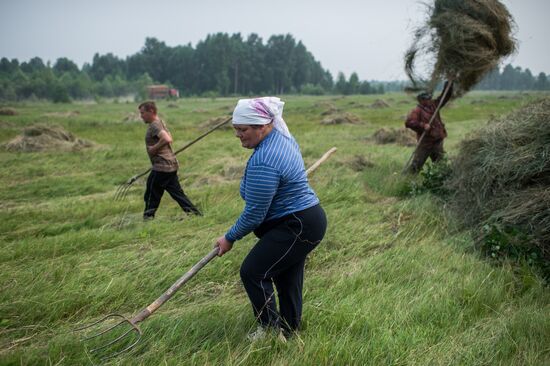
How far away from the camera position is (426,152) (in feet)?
23.8

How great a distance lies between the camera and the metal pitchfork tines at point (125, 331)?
2.67 m

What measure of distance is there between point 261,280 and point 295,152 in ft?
2.65

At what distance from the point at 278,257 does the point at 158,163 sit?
134 inches

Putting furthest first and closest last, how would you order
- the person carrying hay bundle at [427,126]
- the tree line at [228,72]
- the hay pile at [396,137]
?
1. the tree line at [228,72]
2. the hay pile at [396,137]
3. the person carrying hay bundle at [427,126]

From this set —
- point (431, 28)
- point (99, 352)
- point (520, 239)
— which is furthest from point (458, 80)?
point (99, 352)

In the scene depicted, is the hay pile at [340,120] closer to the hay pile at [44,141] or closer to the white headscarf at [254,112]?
the hay pile at [44,141]

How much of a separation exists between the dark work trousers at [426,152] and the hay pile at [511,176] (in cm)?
143

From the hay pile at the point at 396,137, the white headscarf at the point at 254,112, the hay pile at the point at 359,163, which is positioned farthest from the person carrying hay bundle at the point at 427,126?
the white headscarf at the point at 254,112

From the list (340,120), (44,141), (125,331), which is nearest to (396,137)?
(340,120)

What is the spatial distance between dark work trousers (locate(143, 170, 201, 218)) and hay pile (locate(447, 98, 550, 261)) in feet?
11.1

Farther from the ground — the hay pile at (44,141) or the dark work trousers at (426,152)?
the dark work trousers at (426,152)

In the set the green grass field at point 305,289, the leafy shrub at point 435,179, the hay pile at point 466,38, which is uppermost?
the hay pile at point 466,38

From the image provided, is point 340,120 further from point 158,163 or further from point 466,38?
point 158,163

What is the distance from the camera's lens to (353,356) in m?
2.60
